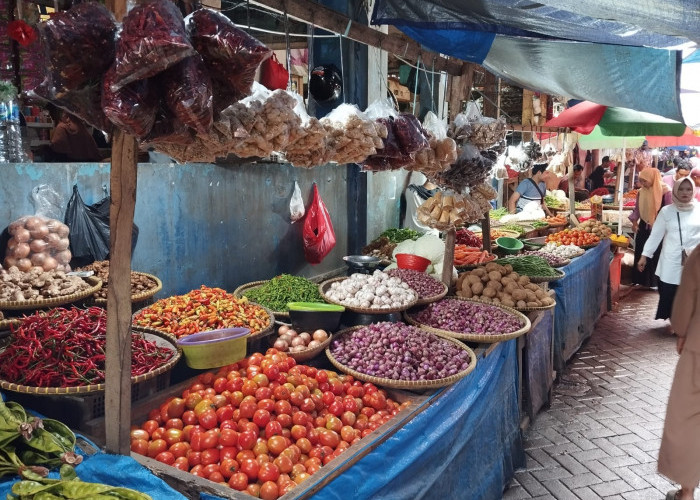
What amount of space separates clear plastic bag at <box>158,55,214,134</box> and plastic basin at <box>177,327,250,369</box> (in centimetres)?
167

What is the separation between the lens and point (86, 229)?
3828mm

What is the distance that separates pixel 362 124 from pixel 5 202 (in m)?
2.40

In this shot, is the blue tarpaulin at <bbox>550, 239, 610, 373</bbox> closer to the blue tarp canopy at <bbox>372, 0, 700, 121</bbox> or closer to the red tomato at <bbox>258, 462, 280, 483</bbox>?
the blue tarp canopy at <bbox>372, 0, 700, 121</bbox>

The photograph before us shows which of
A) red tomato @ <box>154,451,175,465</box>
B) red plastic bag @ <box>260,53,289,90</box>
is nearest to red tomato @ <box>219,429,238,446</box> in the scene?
red tomato @ <box>154,451,175,465</box>

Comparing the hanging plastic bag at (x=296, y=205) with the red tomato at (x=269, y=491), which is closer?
the red tomato at (x=269, y=491)

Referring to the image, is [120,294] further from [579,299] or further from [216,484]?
[579,299]

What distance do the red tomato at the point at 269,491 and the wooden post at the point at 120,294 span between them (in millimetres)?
583

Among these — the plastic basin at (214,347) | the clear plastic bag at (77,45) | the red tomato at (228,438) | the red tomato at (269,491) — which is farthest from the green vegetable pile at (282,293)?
the clear plastic bag at (77,45)

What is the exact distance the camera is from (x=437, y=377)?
324cm

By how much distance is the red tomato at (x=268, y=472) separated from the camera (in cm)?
230

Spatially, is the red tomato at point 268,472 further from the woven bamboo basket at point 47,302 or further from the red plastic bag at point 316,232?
the red plastic bag at point 316,232

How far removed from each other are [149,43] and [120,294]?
97 centimetres

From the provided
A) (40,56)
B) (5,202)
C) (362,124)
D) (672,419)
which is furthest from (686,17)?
(5,202)

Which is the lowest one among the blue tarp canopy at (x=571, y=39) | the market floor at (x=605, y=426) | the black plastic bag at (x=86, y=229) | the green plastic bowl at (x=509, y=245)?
the market floor at (x=605, y=426)
